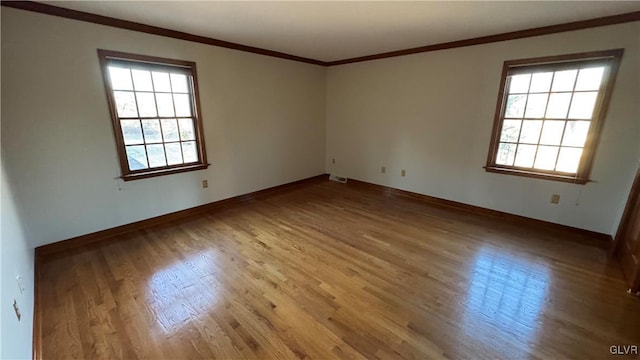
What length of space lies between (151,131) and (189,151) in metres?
0.51

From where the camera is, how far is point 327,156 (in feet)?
18.3

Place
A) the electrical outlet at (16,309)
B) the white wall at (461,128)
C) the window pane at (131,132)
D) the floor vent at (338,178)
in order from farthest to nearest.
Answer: the floor vent at (338,178) → the window pane at (131,132) → the white wall at (461,128) → the electrical outlet at (16,309)

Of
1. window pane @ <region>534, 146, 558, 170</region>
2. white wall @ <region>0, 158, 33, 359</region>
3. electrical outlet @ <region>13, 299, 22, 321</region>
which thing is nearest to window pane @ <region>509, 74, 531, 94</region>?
window pane @ <region>534, 146, 558, 170</region>

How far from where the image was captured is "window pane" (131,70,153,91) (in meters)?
2.96

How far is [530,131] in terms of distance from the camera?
3246 mm

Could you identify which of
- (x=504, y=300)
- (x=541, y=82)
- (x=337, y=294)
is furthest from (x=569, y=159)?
(x=337, y=294)

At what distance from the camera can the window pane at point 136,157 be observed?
10.00ft

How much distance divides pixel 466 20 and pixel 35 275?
182 inches

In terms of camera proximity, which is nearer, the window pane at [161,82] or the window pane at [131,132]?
the window pane at [131,132]

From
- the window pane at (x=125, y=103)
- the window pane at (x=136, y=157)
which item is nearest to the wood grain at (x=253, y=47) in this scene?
the window pane at (x=125, y=103)

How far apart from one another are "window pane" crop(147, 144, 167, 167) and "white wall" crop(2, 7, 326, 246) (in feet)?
0.62

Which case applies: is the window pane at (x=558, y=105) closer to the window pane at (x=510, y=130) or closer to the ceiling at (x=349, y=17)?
the window pane at (x=510, y=130)

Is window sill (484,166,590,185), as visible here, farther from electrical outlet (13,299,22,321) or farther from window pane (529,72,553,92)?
electrical outlet (13,299,22,321)

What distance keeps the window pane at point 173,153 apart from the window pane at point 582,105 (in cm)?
464
